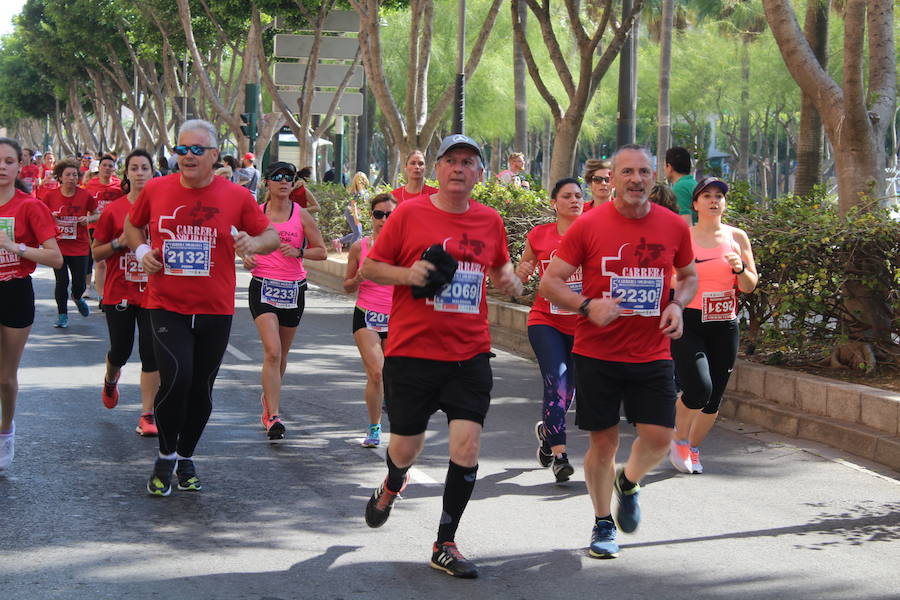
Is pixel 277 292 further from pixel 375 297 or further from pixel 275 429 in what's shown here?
pixel 275 429

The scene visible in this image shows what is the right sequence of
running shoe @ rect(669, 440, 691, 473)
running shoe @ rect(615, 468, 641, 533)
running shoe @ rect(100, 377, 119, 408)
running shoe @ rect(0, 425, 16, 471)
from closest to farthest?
running shoe @ rect(615, 468, 641, 533), running shoe @ rect(0, 425, 16, 471), running shoe @ rect(669, 440, 691, 473), running shoe @ rect(100, 377, 119, 408)

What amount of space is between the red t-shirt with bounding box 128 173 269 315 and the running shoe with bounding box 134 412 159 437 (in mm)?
1919

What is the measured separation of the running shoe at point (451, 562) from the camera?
5.43m

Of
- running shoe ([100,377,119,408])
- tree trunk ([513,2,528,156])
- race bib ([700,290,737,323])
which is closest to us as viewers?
race bib ([700,290,737,323])

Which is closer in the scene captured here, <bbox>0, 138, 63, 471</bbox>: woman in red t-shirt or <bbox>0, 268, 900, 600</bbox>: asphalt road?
<bbox>0, 268, 900, 600</bbox>: asphalt road

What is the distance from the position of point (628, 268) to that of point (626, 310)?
18 cm

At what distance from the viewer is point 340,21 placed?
29.8 meters

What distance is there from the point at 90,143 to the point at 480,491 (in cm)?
5710

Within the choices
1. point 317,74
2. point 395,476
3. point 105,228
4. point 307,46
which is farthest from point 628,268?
point 317,74

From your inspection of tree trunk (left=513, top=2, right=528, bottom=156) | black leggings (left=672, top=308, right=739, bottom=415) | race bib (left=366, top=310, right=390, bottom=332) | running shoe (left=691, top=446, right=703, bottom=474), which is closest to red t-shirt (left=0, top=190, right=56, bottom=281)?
race bib (left=366, top=310, right=390, bottom=332)

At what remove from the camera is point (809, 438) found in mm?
Result: 8945

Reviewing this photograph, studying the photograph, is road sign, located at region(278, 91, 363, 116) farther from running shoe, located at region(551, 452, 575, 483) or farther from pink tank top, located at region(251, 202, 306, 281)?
running shoe, located at region(551, 452, 575, 483)

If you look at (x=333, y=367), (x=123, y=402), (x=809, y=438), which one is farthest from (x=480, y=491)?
(x=333, y=367)

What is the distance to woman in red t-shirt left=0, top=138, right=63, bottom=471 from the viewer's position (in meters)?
7.17
